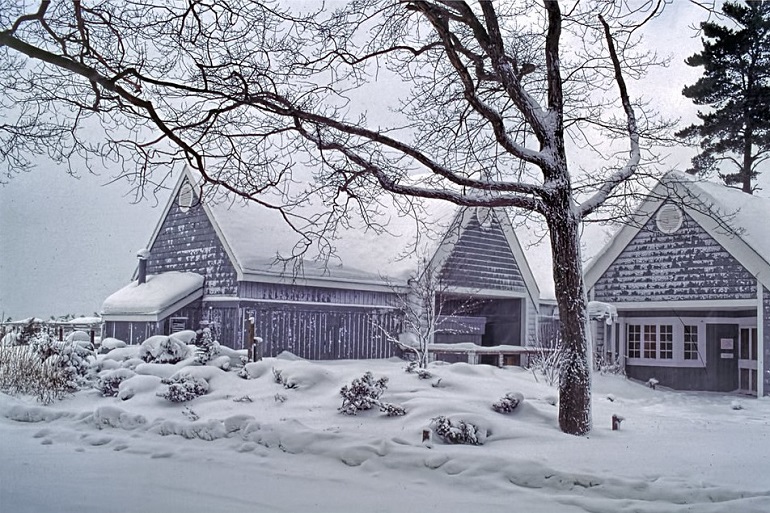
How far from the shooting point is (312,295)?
16.7 m

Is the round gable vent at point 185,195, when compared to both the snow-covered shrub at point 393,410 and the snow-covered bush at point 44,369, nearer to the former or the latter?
the snow-covered bush at point 44,369

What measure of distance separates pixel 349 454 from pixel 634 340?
41.7ft

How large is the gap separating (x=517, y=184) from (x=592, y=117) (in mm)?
2491

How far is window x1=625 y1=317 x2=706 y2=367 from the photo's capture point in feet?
57.4

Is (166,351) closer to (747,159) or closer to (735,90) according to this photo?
(735,90)

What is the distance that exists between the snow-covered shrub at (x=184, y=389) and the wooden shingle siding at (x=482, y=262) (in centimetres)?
833

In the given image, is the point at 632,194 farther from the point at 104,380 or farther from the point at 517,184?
the point at 104,380

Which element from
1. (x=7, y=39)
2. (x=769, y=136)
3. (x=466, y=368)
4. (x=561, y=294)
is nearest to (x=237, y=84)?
(x=7, y=39)

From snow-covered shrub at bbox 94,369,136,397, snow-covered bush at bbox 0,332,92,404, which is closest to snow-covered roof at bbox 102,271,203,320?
snow-covered bush at bbox 0,332,92,404

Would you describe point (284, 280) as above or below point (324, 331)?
above

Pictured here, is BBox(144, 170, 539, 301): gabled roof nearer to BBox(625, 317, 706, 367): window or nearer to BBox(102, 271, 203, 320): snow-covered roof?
BBox(102, 271, 203, 320): snow-covered roof

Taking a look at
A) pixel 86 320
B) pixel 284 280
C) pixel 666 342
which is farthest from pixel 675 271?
pixel 86 320

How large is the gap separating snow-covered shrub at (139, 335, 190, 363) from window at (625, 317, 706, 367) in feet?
36.6

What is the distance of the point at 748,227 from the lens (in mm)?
15414
